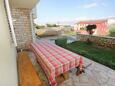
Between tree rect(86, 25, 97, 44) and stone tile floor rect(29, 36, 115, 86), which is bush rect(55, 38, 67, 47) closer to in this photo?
tree rect(86, 25, 97, 44)

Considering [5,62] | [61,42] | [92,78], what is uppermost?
[5,62]

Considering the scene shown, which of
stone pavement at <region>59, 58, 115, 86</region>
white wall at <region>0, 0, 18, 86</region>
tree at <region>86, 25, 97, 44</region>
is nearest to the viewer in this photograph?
white wall at <region>0, 0, 18, 86</region>

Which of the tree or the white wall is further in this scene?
the tree

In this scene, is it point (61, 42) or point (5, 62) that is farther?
point (61, 42)

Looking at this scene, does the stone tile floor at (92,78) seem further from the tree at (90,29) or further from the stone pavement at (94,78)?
the tree at (90,29)

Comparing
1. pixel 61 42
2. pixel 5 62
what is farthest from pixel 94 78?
pixel 61 42

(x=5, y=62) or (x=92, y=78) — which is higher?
(x=5, y=62)

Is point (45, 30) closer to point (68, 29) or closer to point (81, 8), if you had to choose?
point (68, 29)

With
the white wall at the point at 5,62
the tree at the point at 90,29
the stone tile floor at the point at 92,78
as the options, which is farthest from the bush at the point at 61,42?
the white wall at the point at 5,62

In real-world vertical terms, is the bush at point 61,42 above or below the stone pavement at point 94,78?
above

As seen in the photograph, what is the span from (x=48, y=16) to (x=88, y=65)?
16596 mm

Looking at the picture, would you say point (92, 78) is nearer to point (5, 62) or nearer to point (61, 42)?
point (5, 62)

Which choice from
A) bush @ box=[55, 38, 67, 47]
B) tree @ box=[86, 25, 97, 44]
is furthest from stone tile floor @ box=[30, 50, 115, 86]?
tree @ box=[86, 25, 97, 44]

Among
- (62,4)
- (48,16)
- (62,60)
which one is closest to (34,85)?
(62,60)
